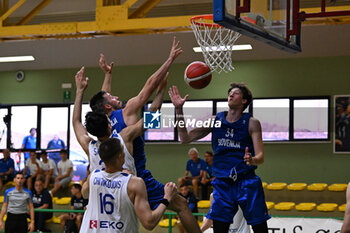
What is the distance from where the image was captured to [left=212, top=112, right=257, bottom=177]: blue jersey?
6.25 metres

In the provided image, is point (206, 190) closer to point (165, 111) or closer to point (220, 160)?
point (165, 111)

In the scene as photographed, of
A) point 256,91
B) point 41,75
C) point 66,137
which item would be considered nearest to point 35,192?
point 66,137

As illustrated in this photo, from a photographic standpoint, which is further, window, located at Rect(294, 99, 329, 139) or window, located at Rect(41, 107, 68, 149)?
window, located at Rect(41, 107, 68, 149)

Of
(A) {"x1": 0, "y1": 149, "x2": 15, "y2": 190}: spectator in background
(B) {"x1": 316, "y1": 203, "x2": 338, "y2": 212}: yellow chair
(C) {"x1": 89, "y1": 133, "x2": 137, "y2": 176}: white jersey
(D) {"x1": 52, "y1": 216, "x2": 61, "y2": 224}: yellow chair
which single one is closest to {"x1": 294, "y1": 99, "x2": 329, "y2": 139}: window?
(B) {"x1": 316, "y1": 203, "x2": 338, "y2": 212}: yellow chair

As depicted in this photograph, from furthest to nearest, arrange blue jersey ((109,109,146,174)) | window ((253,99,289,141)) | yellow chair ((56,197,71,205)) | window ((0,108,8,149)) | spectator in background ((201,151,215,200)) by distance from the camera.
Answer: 1. window ((0,108,8,149))
2. window ((253,99,289,141))
3. yellow chair ((56,197,71,205))
4. spectator in background ((201,151,215,200))
5. blue jersey ((109,109,146,174))

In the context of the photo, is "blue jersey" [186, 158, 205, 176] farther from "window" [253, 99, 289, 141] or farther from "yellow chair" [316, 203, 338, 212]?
"yellow chair" [316, 203, 338, 212]

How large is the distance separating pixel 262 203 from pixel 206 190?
8136 mm

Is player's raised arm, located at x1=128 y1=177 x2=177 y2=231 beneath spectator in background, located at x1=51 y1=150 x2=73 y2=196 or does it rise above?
above

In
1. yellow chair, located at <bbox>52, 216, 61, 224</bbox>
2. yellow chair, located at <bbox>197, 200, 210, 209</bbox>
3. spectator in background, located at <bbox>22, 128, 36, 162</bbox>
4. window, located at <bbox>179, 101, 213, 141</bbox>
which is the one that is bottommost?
yellow chair, located at <bbox>52, 216, 61, 224</bbox>

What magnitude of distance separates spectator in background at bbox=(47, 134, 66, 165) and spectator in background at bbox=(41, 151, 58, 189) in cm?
100

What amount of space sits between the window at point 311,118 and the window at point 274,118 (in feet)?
0.88

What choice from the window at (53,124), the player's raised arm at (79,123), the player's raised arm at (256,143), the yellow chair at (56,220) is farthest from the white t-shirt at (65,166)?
the player's raised arm at (256,143)

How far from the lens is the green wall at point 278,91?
1553 cm

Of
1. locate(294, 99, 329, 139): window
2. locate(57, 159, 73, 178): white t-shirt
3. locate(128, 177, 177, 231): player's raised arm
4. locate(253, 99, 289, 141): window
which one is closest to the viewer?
locate(128, 177, 177, 231): player's raised arm
